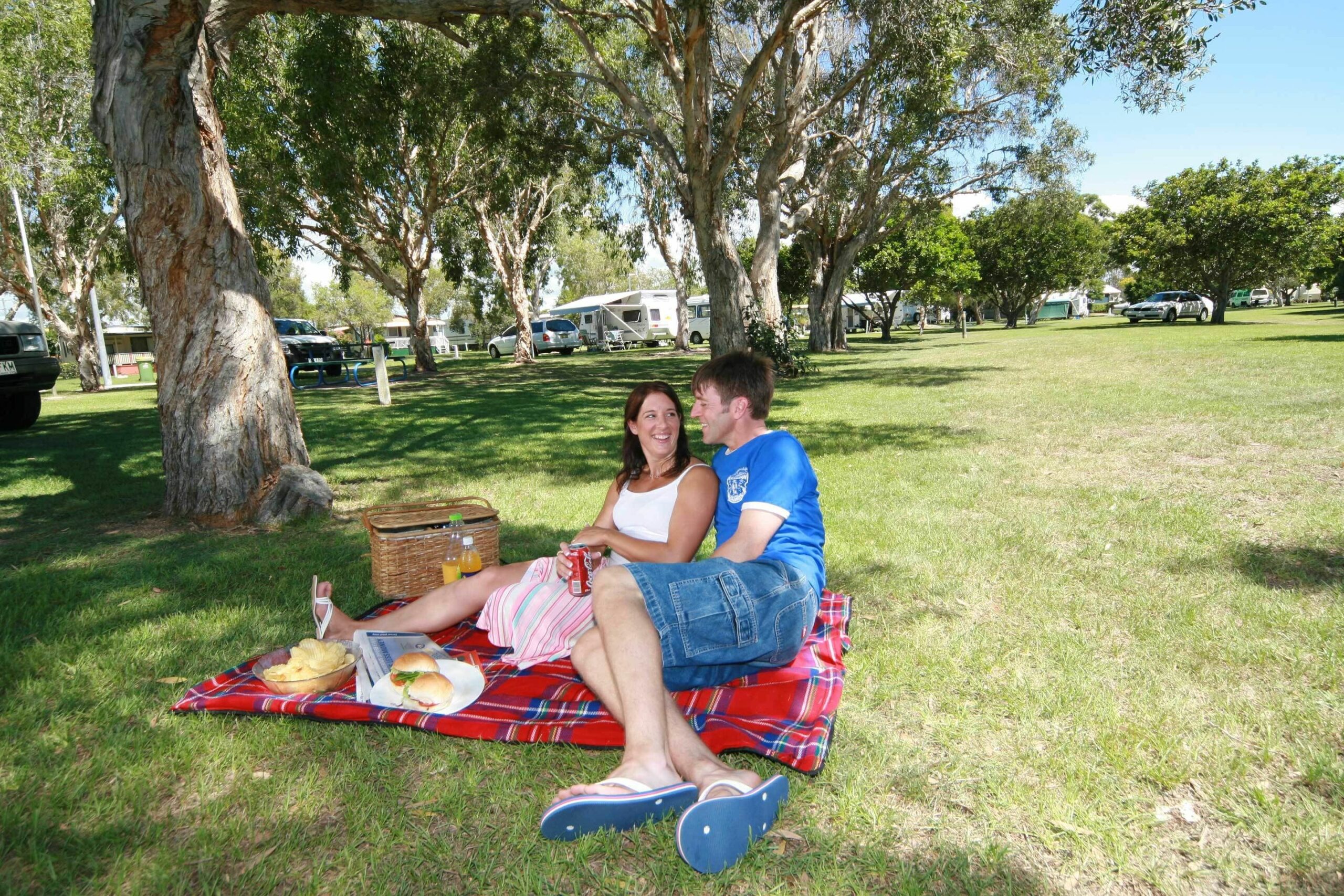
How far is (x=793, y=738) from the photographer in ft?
8.45

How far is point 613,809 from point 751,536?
3.27ft

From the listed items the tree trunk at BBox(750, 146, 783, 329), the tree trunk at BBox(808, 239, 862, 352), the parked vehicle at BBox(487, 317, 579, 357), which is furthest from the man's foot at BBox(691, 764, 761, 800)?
the parked vehicle at BBox(487, 317, 579, 357)

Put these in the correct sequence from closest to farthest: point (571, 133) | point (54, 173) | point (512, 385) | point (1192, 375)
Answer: point (1192, 375)
point (571, 133)
point (512, 385)
point (54, 173)

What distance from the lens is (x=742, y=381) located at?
2996 mm

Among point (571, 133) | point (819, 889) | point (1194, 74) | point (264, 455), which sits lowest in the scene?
point (819, 889)

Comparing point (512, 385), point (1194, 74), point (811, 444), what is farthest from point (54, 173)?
point (1194, 74)

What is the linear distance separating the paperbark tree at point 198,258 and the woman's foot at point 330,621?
2719mm

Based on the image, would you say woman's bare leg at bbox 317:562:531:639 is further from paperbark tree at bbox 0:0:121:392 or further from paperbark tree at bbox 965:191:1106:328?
paperbark tree at bbox 965:191:1106:328

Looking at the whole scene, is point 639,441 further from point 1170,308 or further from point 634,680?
point 1170,308

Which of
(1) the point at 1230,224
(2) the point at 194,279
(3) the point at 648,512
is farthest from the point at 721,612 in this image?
(1) the point at 1230,224

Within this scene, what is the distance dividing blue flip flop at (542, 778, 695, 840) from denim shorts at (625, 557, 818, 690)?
401 mm

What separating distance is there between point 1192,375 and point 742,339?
7744 millimetres

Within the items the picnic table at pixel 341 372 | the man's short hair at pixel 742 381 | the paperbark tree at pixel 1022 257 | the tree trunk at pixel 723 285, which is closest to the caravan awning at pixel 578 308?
the picnic table at pixel 341 372

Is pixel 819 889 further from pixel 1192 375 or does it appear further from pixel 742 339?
pixel 742 339
